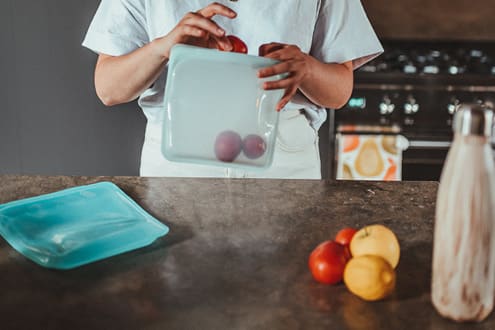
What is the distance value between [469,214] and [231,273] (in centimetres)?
38

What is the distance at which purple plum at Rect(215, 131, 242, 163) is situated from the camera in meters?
1.20

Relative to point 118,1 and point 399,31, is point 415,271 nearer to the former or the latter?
point 118,1

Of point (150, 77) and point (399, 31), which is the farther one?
point (399, 31)

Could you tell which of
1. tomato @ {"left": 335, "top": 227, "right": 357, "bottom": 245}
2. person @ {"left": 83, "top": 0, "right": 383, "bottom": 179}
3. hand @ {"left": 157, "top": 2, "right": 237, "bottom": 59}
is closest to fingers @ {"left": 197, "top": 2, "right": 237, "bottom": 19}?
A: hand @ {"left": 157, "top": 2, "right": 237, "bottom": 59}

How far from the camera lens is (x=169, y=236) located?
1109 mm

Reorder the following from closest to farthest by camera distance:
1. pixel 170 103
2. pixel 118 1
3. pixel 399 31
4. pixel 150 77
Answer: pixel 170 103, pixel 150 77, pixel 118 1, pixel 399 31

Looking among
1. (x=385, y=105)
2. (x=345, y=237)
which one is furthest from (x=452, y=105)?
(x=345, y=237)

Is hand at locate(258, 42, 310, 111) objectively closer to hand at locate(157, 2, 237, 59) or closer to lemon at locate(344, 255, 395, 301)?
hand at locate(157, 2, 237, 59)

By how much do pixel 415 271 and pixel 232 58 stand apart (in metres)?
0.52

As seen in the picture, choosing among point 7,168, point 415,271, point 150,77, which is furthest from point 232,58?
point 7,168

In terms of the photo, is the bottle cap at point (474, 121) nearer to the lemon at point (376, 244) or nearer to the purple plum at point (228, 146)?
the lemon at point (376, 244)

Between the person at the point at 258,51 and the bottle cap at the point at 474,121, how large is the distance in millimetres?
741

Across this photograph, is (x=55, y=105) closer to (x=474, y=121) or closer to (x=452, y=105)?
(x=452, y=105)

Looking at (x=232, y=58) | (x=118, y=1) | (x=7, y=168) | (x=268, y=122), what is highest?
(x=118, y=1)
